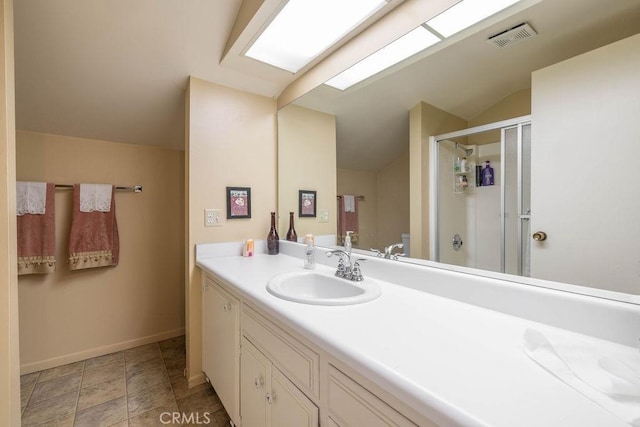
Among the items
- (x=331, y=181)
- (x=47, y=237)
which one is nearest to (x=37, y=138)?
(x=47, y=237)

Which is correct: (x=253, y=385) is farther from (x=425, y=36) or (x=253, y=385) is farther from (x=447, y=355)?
(x=425, y=36)

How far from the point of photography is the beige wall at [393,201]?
4.11ft

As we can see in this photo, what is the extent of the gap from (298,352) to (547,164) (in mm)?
947

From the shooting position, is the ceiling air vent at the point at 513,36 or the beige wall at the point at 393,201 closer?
the ceiling air vent at the point at 513,36

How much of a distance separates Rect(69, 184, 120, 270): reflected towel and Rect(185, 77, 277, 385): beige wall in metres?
0.86

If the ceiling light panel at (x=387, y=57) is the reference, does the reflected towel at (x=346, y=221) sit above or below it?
below

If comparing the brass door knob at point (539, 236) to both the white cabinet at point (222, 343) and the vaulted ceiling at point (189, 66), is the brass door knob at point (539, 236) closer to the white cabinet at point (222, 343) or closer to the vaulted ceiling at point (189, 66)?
the vaulted ceiling at point (189, 66)

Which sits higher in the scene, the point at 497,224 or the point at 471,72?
the point at 471,72

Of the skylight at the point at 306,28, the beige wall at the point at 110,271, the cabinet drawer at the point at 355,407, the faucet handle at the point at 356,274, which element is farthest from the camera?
the beige wall at the point at 110,271

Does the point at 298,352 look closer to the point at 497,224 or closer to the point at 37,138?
the point at 497,224

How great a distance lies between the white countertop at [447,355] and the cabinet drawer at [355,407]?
7 centimetres

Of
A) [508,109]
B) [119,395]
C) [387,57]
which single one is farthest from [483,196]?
[119,395]

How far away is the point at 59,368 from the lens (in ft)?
6.25

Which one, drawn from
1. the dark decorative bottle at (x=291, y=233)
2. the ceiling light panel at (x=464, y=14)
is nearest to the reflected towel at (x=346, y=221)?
the dark decorative bottle at (x=291, y=233)
